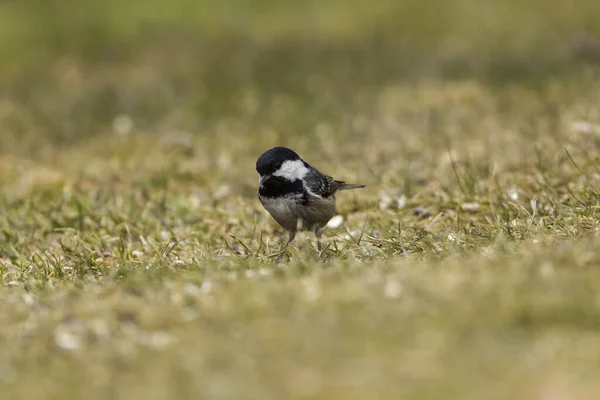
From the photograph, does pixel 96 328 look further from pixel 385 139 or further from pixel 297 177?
pixel 385 139

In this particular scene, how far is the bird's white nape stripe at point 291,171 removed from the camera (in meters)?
7.30

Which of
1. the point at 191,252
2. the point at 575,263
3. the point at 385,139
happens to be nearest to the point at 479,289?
the point at 575,263

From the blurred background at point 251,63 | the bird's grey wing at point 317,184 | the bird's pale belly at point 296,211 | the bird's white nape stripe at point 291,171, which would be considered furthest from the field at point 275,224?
the bird's white nape stripe at point 291,171

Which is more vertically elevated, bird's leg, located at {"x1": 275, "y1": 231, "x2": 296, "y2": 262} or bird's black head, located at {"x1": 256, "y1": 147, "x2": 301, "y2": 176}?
bird's black head, located at {"x1": 256, "y1": 147, "x2": 301, "y2": 176}

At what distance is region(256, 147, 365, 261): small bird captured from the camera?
23.5 ft

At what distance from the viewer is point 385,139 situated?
10.7 meters

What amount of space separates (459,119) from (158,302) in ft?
22.7

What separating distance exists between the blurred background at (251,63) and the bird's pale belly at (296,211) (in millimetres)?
3191

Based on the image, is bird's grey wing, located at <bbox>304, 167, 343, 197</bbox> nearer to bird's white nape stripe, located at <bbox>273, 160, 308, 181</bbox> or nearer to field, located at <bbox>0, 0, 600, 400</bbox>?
bird's white nape stripe, located at <bbox>273, 160, 308, 181</bbox>

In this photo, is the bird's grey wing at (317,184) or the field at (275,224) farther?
Answer: the bird's grey wing at (317,184)

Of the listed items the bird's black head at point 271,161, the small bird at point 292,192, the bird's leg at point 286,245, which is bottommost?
the bird's leg at point 286,245

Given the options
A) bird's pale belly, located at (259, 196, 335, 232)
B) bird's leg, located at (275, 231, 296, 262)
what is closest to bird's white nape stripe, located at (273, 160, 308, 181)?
bird's pale belly, located at (259, 196, 335, 232)

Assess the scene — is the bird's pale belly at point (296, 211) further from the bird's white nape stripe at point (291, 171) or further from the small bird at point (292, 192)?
the bird's white nape stripe at point (291, 171)

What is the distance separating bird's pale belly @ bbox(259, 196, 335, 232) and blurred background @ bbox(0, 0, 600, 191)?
3.19 meters
